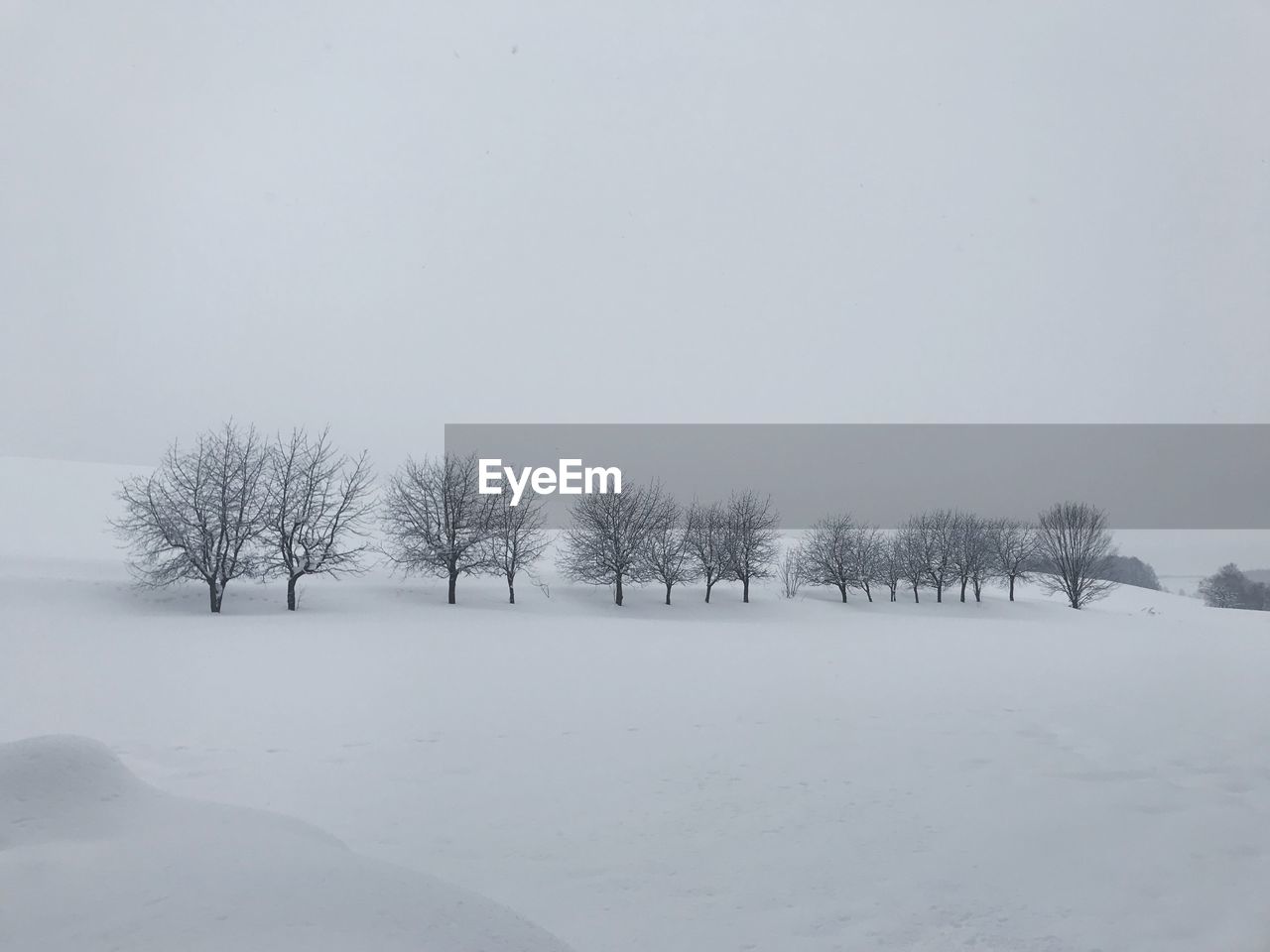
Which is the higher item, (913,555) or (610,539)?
(610,539)

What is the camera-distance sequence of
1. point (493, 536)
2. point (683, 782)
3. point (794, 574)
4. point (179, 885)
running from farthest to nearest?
point (794, 574) → point (493, 536) → point (683, 782) → point (179, 885)

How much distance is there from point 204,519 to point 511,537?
14.4m

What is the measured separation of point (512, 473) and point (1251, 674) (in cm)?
3529

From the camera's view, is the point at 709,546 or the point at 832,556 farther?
the point at 832,556

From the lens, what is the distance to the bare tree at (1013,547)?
53.4 meters

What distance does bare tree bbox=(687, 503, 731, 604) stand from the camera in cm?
4241

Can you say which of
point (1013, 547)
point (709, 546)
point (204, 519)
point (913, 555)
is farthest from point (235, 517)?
point (1013, 547)

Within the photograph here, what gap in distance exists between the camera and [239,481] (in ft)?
111

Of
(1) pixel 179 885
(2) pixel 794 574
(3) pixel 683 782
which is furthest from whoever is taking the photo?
(2) pixel 794 574

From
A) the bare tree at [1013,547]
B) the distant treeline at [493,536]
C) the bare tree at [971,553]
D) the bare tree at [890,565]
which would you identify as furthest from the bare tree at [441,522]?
the bare tree at [1013,547]

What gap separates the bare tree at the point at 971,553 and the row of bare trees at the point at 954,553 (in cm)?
7

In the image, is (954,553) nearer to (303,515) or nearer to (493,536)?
(493,536)

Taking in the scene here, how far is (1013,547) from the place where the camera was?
54375 millimetres

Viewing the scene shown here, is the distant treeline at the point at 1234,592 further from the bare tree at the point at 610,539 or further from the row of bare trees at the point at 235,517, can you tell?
the row of bare trees at the point at 235,517
